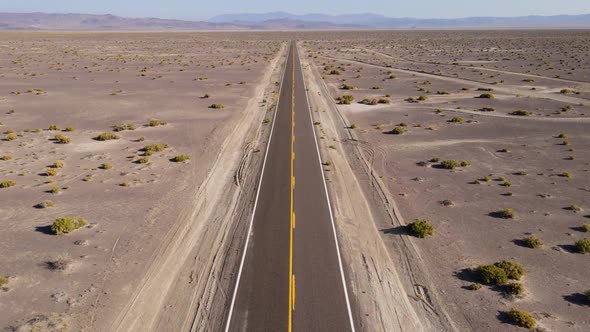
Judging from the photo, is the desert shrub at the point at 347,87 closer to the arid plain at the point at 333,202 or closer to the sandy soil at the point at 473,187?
the sandy soil at the point at 473,187

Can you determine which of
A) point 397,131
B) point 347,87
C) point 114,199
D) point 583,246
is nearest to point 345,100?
point 347,87

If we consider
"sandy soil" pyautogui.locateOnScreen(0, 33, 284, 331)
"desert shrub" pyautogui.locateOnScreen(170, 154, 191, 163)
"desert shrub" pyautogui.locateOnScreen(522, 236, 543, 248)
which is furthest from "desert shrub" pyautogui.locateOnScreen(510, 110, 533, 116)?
"desert shrub" pyautogui.locateOnScreen(170, 154, 191, 163)

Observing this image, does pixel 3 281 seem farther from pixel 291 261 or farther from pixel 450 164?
pixel 450 164

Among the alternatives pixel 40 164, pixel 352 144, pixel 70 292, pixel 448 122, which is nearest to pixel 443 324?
pixel 70 292

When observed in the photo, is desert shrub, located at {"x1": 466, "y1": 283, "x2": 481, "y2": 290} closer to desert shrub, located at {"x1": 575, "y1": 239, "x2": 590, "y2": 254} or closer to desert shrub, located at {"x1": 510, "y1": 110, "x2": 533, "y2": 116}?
desert shrub, located at {"x1": 575, "y1": 239, "x2": 590, "y2": 254}

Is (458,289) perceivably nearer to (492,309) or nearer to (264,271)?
(492,309)

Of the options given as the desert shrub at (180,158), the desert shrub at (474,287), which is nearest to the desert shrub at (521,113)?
the desert shrub at (474,287)
